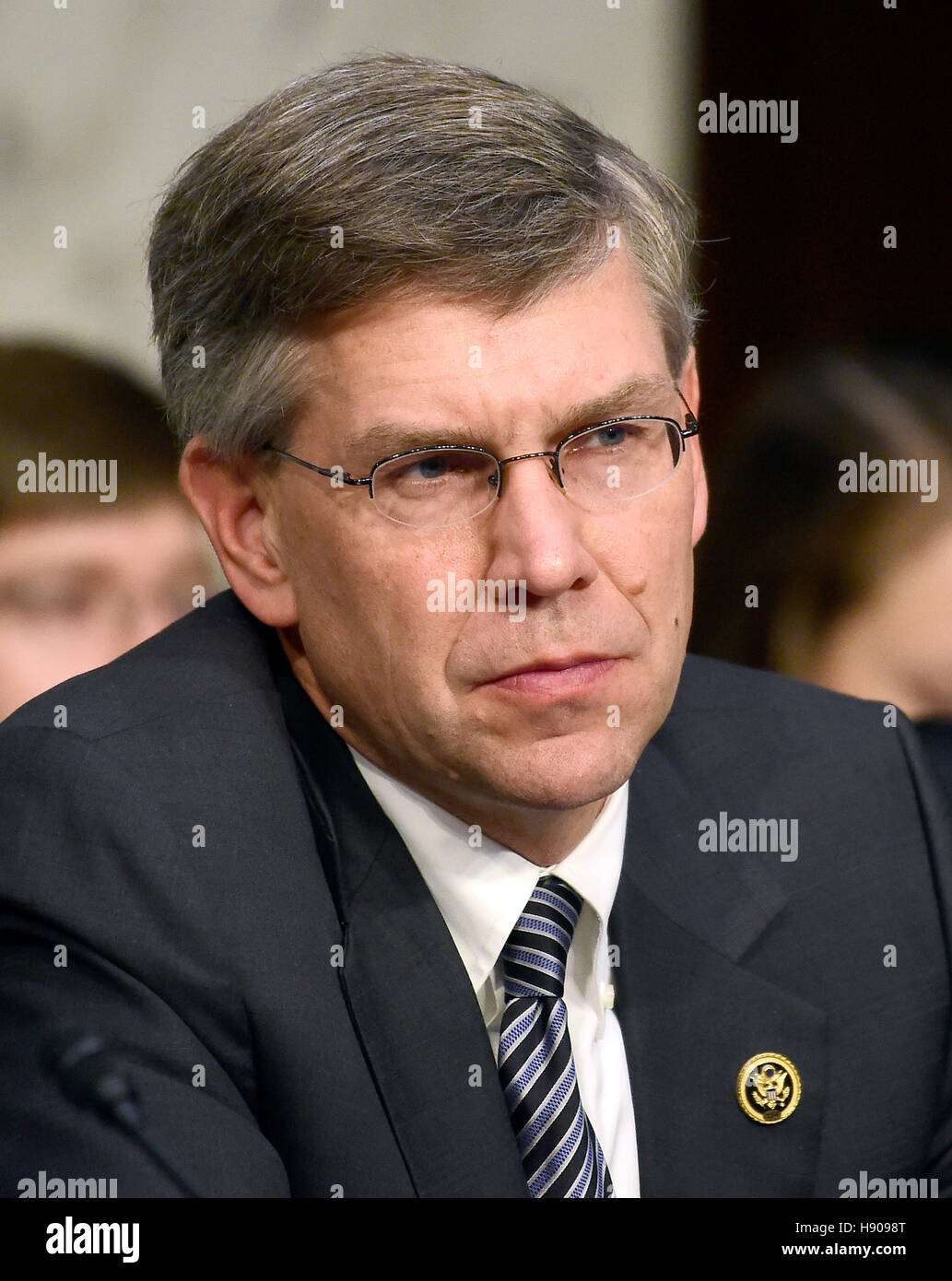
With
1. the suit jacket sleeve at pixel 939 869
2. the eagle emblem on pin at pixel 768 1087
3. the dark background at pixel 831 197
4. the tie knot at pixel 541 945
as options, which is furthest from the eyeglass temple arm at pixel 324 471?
the dark background at pixel 831 197

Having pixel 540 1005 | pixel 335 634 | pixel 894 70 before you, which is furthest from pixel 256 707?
pixel 894 70

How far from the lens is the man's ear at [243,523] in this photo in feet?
4.69

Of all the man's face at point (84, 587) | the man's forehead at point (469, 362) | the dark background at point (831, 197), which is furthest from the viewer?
the dark background at point (831, 197)

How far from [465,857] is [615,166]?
2.31ft

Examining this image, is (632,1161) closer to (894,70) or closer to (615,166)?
(615,166)

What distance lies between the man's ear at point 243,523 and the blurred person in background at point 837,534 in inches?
47.9

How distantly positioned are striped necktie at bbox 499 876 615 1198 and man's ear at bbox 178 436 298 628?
1.30 ft

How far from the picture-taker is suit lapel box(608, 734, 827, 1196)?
57.6 inches

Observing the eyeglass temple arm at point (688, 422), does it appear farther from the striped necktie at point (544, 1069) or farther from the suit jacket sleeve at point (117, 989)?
the suit jacket sleeve at point (117, 989)

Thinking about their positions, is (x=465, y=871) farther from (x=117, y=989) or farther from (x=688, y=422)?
(x=688, y=422)

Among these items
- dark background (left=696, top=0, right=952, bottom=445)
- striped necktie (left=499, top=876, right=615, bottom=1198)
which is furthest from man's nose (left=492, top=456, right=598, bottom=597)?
dark background (left=696, top=0, right=952, bottom=445)

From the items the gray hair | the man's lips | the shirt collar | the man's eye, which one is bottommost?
the shirt collar

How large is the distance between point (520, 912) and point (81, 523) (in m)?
1.12

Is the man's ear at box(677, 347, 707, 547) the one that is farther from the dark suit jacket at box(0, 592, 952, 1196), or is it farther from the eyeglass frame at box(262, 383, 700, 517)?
the dark suit jacket at box(0, 592, 952, 1196)
